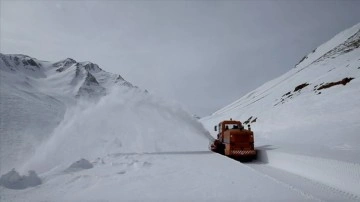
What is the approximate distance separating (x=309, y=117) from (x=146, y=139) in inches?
748

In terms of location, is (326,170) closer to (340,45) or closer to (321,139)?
(321,139)

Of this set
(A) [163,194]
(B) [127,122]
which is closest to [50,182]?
(A) [163,194]

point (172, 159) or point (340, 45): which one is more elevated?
point (340, 45)

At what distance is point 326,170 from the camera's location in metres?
10.3

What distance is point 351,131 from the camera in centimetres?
2272

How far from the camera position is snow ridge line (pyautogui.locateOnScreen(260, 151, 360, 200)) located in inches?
340

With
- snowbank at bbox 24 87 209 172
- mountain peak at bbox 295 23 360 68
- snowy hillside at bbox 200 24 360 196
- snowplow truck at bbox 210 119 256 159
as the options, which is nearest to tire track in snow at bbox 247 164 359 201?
snowy hillside at bbox 200 24 360 196

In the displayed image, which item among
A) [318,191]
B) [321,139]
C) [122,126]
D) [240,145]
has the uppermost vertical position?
[122,126]

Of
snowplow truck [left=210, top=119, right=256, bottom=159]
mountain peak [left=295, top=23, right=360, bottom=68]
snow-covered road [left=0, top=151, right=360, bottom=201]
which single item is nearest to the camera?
snow-covered road [left=0, top=151, right=360, bottom=201]

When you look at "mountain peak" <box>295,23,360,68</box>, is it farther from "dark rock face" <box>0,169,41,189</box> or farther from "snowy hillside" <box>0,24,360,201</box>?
"dark rock face" <box>0,169,41,189</box>

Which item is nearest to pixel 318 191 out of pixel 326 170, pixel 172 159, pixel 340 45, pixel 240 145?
pixel 326 170

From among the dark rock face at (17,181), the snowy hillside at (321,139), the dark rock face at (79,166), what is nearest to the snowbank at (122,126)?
the snowy hillside at (321,139)

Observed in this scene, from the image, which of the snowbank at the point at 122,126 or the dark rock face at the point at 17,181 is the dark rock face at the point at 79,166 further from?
the snowbank at the point at 122,126

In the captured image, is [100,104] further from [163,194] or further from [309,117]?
[309,117]
